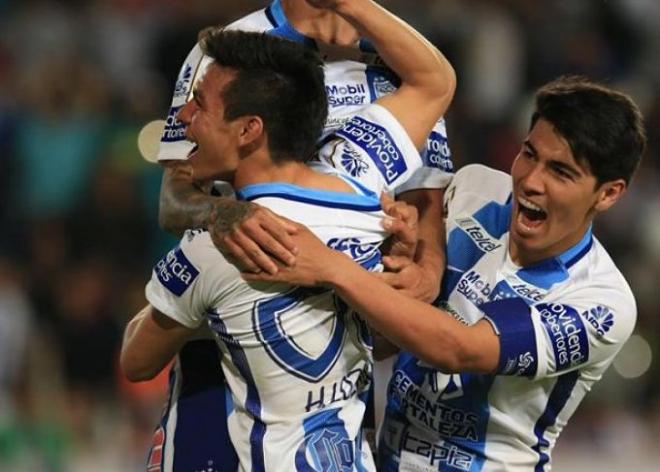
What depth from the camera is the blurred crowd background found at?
281 inches

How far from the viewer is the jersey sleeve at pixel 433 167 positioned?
12.1 ft

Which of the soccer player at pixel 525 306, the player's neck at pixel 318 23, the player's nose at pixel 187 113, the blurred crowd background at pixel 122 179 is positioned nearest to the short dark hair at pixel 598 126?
the soccer player at pixel 525 306

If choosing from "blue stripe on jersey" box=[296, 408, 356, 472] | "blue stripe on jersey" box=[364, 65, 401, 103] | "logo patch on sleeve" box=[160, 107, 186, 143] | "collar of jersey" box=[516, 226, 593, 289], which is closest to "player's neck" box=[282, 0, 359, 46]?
"blue stripe on jersey" box=[364, 65, 401, 103]

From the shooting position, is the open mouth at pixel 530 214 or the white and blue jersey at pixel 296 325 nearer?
the white and blue jersey at pixel 296 325

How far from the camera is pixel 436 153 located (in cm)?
374

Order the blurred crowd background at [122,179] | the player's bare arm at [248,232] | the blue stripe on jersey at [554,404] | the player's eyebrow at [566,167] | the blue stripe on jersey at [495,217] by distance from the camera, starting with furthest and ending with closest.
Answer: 1. the blurred crowd background at [122,179]
2. the blue stripe on jersey at [495,217]
3. the blue stripe on jersey at [554,404]
4. the player's eyebrow at [566,167]
5. the player's bare arm at [248,232]

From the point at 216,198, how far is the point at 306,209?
244 millimetres

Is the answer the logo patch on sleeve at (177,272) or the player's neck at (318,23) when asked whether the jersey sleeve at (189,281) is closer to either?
the logo patch on sleeve at (177,272)

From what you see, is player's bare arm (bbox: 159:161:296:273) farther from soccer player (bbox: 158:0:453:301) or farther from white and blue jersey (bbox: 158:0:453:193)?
white and blue jersey (bbox: 158:0:453:193)

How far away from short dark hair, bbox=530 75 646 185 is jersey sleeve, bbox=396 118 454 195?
0.25m

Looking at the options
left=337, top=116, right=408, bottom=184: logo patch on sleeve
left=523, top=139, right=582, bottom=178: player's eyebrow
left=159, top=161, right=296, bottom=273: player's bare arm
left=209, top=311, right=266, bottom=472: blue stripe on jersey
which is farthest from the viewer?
left=523, top=139, right=582, bottom=178: player's eyebrow

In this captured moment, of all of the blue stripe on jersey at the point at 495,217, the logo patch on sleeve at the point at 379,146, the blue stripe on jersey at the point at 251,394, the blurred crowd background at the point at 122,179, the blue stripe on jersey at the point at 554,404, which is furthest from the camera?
the blurred crowd background at the point at 122,179

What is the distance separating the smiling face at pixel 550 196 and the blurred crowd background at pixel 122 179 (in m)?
3.60

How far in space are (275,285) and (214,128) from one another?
0.34 meters
